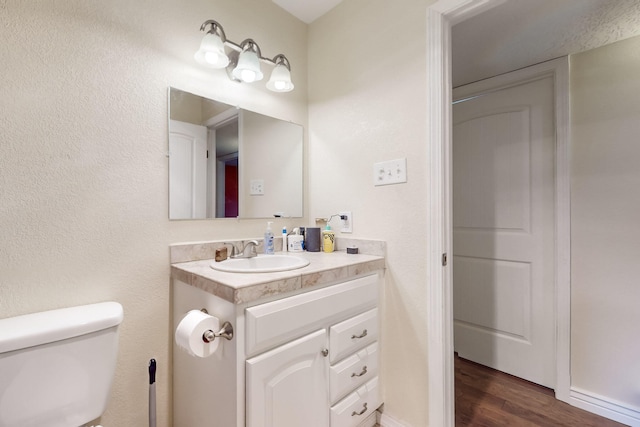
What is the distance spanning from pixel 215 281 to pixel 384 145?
3.30ft

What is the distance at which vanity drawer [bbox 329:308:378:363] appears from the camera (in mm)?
1089

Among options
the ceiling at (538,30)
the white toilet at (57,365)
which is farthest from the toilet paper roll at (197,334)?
the ceiling at (538,30)

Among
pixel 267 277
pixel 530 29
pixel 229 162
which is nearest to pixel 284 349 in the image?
pixel 267 277

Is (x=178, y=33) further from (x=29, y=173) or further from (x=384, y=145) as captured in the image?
(x=384, y=145)

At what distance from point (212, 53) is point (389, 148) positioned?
93 cm

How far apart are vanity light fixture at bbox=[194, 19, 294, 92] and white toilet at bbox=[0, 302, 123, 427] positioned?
1115 mm

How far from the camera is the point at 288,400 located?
927 mm

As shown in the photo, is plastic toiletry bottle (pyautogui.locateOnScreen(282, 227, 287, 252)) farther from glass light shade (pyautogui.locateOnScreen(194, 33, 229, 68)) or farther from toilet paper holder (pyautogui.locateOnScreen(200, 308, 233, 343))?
glass light shade (pyautogui.locateOnScreen(194, 33, 229, 68))

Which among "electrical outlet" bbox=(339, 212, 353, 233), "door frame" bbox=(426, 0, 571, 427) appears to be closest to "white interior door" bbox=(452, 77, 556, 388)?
"door frame" bbox=(426, 0, 571, 427)

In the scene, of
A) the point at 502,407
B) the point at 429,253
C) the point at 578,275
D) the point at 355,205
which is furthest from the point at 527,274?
the point at 355,205

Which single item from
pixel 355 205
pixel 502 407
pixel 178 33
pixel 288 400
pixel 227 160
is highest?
pixel 178 33

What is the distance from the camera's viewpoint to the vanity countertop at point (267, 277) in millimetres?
836

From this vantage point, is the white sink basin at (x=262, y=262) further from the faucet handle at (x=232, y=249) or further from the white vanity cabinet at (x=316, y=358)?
the white vanity cabinet at (x=316, y=358)

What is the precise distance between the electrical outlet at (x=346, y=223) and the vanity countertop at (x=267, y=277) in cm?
23
